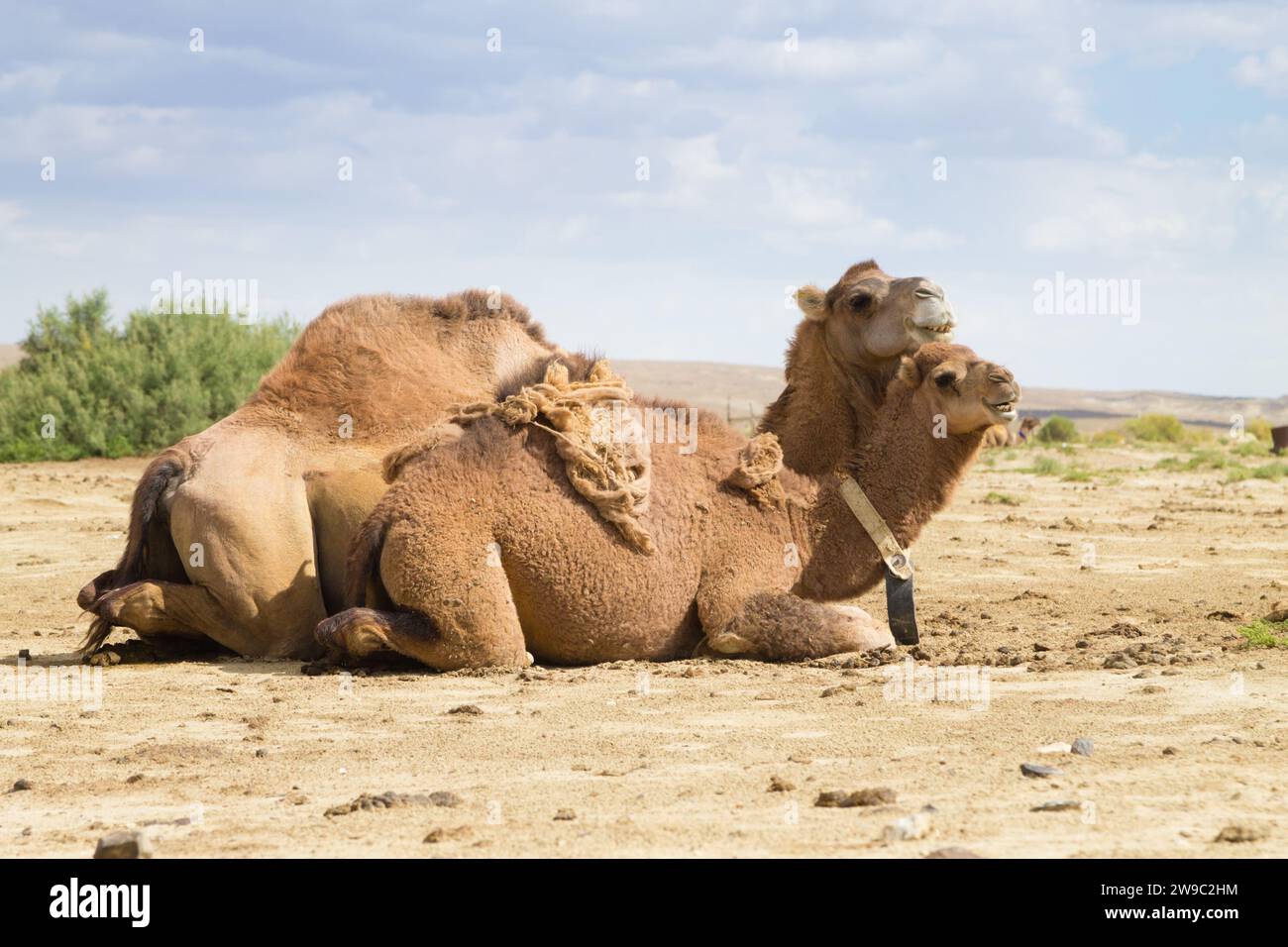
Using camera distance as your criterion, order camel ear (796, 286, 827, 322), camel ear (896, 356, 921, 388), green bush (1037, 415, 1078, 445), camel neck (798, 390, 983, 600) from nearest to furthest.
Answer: camel neck (798, 390, 983, 600) < camel ear (896, 356, 921, 388) < camel ear (796, 286, 827, 322) < green bush (1037, 415, 1078, 445)

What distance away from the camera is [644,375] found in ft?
388

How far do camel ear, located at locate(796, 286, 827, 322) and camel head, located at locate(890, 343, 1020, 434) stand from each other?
0.73m

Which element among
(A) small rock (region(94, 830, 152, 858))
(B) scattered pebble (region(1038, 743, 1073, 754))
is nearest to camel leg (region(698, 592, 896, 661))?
(B) scattered pebble (region(1038, 743, 1073, 754))

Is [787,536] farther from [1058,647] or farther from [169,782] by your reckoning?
[169,782]

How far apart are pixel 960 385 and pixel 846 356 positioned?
Result: 91cm

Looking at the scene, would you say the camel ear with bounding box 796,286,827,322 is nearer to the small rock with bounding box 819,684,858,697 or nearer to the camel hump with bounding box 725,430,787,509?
the camel hump with bounding box 725,430,787,509

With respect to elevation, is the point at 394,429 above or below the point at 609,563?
above

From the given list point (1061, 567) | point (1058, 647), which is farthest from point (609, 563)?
point (1061, 567)

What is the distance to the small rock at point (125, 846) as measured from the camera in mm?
4223

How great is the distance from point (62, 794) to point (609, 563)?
2.95 metres

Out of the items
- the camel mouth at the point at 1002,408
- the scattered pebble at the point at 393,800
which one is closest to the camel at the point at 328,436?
the camel mouth at the point at 1002,408

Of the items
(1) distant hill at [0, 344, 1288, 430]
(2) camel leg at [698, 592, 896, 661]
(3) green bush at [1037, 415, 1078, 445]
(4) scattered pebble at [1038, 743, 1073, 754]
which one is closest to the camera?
(4) scattered pebble at [1038, 743, 1073, 754]

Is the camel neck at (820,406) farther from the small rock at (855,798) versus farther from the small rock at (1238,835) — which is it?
the small rock at (1238,835)

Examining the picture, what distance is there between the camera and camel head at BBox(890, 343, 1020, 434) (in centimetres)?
790
